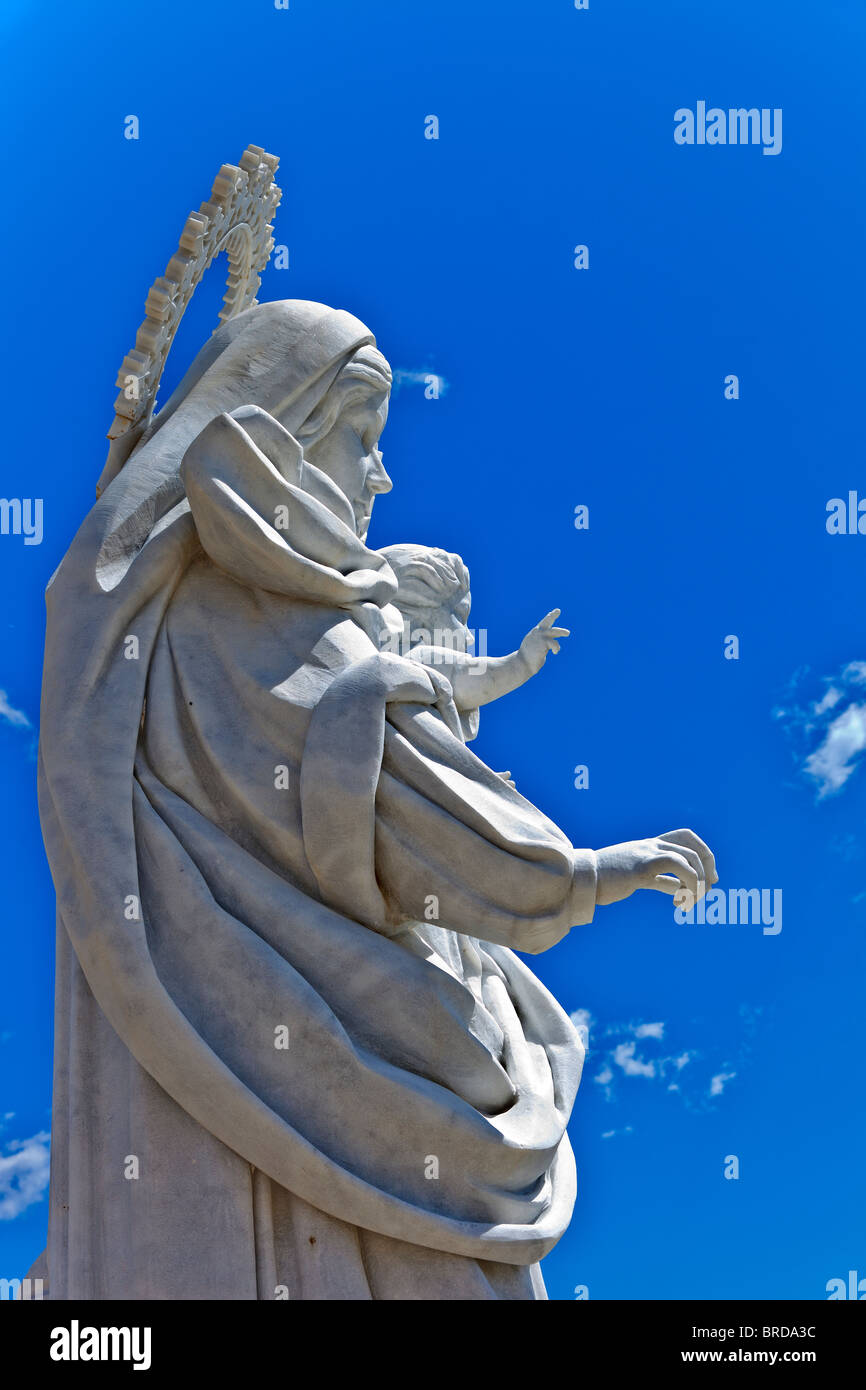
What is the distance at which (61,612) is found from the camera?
23.5 ft

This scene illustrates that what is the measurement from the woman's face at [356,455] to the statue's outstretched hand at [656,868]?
74.6 inches

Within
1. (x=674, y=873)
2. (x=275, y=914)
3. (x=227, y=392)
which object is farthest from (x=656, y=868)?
(x=227, y=392)

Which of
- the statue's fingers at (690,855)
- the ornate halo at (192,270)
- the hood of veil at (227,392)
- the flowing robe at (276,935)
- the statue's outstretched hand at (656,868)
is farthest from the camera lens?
the ornate halo at (192,270)

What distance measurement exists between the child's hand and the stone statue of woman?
1155 millimetres

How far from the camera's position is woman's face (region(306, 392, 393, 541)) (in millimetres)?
7695

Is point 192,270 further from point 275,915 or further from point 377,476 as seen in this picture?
point 275,915

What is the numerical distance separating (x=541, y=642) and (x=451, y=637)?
0.42m

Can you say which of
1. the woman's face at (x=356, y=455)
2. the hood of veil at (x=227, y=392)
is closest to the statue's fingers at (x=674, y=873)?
the woman's face at (x=356, y=455)

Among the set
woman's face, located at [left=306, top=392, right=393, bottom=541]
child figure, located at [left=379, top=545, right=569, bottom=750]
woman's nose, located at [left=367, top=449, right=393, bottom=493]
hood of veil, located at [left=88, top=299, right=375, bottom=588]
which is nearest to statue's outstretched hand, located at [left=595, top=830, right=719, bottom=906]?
child figure, located at [left=379, top=545, right=569, bottom=750]

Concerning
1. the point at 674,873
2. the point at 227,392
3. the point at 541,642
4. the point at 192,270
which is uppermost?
the point at 192,270

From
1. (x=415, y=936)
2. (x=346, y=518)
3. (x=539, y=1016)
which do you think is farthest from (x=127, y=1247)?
(x=346, y=518)

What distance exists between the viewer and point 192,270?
25.2 feet

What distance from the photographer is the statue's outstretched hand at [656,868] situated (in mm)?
6730

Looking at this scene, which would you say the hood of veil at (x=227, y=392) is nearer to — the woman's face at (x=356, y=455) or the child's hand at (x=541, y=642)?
the woman's face at (x=356, y=455)
